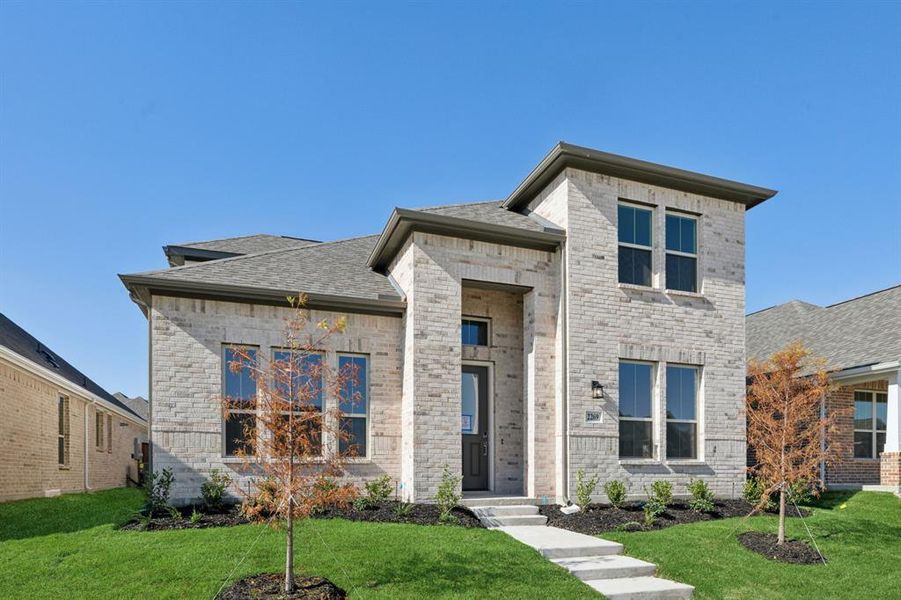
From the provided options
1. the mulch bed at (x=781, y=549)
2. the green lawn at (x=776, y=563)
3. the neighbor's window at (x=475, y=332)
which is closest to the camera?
the green lawn at (x=776, y=563)

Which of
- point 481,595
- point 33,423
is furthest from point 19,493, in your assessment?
point 481,595

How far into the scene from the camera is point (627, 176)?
1166 cm

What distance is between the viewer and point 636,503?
1086 centimetres

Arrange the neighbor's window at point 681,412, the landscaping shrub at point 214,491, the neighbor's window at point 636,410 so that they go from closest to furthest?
the landscaping shrub at point 214,491 < the neighbor's window at point 636,410 < the neighbor's window at point 681,412

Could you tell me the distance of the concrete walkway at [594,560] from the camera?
6.80m

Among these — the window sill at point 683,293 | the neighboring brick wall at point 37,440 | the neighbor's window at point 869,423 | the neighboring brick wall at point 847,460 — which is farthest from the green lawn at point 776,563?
the neighboring brick wall at point 37,440

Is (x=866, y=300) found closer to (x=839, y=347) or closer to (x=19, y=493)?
(x=839, y=347)

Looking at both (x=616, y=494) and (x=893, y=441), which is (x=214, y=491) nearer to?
(x=616, y=494)

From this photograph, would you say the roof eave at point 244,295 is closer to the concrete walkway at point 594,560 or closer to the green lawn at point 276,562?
the green lawn at point 276,562

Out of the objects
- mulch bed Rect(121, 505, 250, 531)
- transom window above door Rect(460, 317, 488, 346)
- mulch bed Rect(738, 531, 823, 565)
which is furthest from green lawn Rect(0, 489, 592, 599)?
transom window above door Rect(460, 317, 488, 346)

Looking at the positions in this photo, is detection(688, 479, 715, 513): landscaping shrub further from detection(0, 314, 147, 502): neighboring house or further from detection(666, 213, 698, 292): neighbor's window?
detection(0, 314, 147, 502): neighboring house

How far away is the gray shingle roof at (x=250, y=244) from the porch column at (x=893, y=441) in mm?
14950

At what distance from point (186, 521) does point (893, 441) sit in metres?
13.9

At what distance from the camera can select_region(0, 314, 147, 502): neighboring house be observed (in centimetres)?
1289
